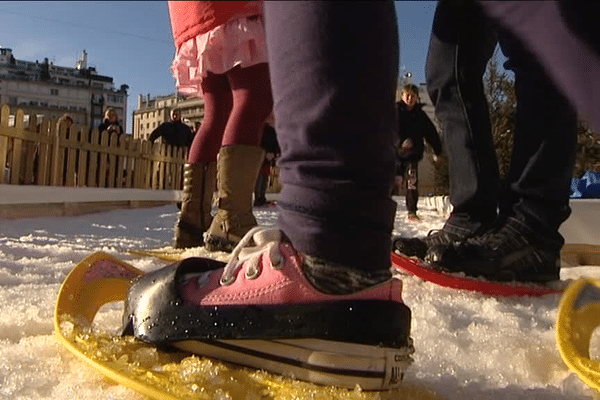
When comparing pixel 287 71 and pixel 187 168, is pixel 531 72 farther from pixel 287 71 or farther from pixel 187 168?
pixel 187 168

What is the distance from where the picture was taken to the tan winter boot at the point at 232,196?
2199mm

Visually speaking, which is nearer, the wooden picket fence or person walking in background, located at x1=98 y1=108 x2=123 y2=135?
the wooden picket fence

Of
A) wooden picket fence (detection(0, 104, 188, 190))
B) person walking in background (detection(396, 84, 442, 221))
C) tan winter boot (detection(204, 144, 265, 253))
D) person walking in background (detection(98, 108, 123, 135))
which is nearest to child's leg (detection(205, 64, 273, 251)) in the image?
tan winter boot (detection(204, 144, 265, 253))

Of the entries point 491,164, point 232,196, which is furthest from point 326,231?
point 232,196

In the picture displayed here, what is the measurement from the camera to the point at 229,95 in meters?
2.53

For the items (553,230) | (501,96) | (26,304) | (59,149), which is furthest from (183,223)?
(501,96)

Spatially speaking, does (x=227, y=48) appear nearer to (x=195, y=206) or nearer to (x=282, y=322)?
(x=195, y=206)

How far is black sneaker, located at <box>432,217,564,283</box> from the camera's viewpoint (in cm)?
154

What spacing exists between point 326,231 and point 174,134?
8916 mm

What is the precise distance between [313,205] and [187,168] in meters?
1.95

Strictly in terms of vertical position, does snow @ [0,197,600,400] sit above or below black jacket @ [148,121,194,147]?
below

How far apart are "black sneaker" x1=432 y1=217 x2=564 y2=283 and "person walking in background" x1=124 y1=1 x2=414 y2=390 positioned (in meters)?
0.81

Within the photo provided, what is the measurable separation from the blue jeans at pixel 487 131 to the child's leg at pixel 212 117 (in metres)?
1.02

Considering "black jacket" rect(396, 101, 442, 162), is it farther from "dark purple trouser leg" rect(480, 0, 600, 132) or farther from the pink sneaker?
"dark purple trouser leg" rect(480, 0, 600, 132)
